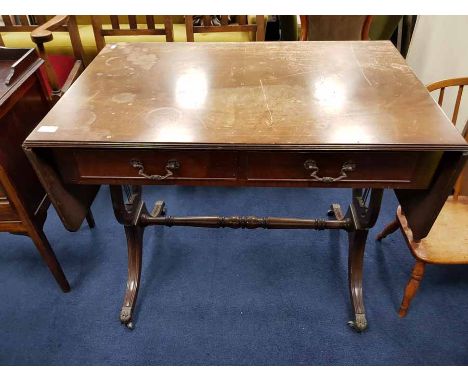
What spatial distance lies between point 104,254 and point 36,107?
81cm

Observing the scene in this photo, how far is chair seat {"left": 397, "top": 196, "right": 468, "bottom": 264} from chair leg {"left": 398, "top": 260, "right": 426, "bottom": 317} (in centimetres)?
7

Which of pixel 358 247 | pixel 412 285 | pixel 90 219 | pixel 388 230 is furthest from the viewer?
pixel 90 219

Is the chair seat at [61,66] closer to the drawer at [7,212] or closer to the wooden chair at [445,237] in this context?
the drawer at [7,212]

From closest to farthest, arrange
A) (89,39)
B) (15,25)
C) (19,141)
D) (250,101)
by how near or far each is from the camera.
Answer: (250,101), (19,141), (15,25), (89,39)

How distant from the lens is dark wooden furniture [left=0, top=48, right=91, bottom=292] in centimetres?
132

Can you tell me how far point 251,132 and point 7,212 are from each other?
1.02m

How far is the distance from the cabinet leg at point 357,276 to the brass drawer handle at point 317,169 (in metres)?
0.66

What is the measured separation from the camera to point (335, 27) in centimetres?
224

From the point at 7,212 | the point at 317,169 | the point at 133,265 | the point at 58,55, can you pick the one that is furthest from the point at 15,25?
the point at 317,169

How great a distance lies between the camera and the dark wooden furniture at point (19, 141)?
1.32 metres

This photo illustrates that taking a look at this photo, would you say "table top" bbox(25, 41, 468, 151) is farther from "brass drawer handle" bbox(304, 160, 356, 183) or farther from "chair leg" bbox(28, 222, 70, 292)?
"chair leg" bbox(28, 222, 70, 292)

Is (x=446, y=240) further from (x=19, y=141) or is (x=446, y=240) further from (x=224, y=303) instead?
(x=19, y=141)

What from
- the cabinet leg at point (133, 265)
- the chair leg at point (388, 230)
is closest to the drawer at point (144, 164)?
the cabinet leg at point (133, 265)
